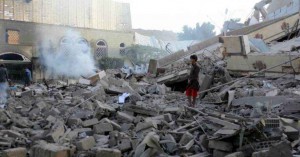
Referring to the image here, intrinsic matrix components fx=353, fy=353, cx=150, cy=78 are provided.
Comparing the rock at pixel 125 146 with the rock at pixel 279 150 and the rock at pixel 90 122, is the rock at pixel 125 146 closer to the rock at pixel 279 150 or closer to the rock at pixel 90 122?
the rock at pixel 90 122

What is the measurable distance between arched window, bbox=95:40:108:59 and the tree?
477 inches

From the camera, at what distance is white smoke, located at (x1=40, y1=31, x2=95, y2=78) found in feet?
82.1

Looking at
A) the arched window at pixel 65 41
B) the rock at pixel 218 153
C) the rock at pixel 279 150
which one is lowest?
the rock at pixel 218 153

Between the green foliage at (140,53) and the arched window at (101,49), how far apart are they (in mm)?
2180

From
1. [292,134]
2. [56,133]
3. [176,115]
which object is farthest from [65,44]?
[292,134]

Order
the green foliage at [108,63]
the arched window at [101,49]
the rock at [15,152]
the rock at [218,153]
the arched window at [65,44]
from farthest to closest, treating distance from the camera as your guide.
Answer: the arched window at [101,49], the green foliage at [108,63], the arched window at [65,44], the rock at [15,152], the rock at [218,153]

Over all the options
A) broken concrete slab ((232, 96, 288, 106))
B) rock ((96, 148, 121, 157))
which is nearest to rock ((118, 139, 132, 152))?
rock ((96, 148, 121, 157))

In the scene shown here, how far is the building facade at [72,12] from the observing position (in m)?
25.9

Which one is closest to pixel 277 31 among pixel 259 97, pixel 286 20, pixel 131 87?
pixel 286 20

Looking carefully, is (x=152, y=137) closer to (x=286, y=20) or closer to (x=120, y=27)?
(x=286, y=20)

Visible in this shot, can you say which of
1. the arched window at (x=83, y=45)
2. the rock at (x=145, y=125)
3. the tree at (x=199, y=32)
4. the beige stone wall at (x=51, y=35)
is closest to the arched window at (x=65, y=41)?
the beige stone wall at (x=51, y=35)

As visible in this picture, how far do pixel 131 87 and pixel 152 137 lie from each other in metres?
7.49

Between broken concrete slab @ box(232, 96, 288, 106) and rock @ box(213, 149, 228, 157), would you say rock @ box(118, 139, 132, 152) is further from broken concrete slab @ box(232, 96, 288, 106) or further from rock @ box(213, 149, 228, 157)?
broken concrete slab @ box(232, 96, 288, 106)

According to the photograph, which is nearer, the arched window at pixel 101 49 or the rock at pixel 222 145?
the rock at pixel 222 145
